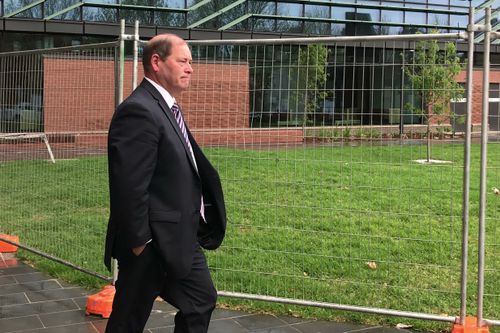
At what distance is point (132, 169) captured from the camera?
2551 millimetres

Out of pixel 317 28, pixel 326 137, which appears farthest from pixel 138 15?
pixel 326 137

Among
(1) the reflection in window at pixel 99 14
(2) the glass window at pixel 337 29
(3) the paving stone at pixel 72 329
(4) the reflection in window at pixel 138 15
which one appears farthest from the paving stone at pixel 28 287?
(2) the glass window at pixel 337 29

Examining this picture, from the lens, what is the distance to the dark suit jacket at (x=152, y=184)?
2564mm

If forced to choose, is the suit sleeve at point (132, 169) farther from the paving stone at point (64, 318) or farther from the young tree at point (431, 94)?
the young tree at point (431, 94)

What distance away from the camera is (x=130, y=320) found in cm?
280

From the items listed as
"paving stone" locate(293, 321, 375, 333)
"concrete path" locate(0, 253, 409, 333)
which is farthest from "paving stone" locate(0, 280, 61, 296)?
"paving stone" locate(293, 321, 375, 333)

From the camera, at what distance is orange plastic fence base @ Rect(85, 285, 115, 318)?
445 centimetres

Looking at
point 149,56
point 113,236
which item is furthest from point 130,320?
point 149,56

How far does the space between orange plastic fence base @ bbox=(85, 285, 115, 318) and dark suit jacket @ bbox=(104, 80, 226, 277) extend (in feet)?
5.58

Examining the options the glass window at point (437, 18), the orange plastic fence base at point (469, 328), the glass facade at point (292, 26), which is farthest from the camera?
the glass window at point (437, 18)

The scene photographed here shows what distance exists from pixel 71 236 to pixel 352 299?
335 cm

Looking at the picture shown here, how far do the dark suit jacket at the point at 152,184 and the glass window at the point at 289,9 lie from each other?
69.7 feet

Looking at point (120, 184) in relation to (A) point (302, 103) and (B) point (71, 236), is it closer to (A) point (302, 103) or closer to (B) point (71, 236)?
(A) point (302, 103)

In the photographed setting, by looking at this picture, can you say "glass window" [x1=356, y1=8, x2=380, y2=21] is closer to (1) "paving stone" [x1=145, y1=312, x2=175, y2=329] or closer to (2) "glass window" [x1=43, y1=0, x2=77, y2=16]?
(2) "glass window" [x1=43, y1=0, x2=77, y2=16]
